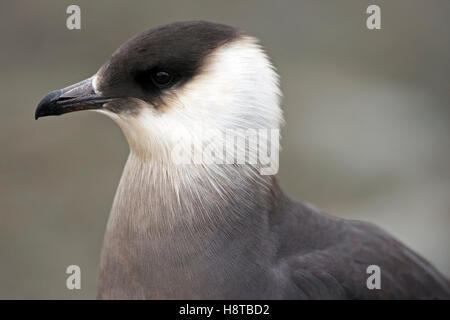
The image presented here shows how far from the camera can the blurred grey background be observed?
3844mm

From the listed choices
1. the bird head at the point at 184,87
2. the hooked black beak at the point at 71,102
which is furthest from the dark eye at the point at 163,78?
the hooked black beak at the point at 71,102

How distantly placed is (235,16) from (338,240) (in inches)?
132

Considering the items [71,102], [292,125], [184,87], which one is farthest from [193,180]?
[292,125]

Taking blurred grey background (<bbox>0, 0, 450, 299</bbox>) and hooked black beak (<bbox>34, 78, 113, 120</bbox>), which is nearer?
hooked black beak (<bbox>34, 78, 113, 120</bbox>)

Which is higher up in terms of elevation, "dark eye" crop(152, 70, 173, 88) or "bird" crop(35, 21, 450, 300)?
"dark eye" crop(152, 70, 173, 88)

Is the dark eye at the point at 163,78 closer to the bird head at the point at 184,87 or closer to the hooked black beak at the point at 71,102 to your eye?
the bird head at the point at 184,87

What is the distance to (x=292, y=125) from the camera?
14.9ft

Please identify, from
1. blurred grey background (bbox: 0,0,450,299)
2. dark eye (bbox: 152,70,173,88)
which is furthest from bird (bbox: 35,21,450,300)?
blurred grey background (bbox: 0,0,450,299)

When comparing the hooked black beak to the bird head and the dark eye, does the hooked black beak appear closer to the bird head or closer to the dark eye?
the bird head

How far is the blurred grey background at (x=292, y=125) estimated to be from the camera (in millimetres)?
3844

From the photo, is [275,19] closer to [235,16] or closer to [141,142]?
[235,16]

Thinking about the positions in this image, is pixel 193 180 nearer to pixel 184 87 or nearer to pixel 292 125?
pixel 184 87

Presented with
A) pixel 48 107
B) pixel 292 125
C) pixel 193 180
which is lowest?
pixel 292 125

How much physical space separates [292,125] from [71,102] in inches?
113
